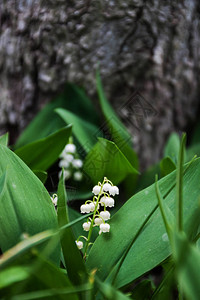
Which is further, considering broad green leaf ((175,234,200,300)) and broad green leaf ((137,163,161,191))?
broad green leaf ((137,163,161,191))

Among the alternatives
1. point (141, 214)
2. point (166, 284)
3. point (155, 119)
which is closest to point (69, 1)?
point (155, 119)

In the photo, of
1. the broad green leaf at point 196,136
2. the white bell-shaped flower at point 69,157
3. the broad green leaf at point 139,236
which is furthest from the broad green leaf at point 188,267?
the broad green leaf at point 196,136

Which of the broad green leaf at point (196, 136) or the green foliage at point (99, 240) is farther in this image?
the broad green leaf at point (196, 136)

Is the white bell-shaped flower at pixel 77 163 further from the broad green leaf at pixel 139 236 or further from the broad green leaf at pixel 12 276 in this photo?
the broad green leaf at pixel 12 276

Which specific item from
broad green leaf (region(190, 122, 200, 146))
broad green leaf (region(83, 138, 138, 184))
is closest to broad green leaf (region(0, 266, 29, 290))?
broad green leaf (region(83, 138, 138, 184))

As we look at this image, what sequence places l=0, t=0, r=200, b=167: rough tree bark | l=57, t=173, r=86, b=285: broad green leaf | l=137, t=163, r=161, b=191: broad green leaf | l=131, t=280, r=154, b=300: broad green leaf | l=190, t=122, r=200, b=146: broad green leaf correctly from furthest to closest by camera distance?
l=190, t=122, r=200, b=146: broad green leaf < l=0, t=0, r=200, b=167: rough tree bark < l=137, t=163, r=161, b=191: broad green leaf < l=131, t=280, r=154, b=300: broad green leaf < l=57, t=173, r=86, b=285: broad green leaf

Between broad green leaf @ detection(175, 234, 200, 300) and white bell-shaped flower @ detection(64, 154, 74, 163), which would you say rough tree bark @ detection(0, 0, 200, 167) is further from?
broad green leaf @ detection(175, 234, 200, 300)
